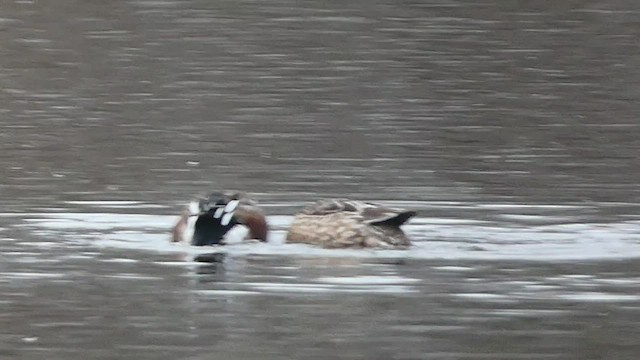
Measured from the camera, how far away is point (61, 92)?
891 inches

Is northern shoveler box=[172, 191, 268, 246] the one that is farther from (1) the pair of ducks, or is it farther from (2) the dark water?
(2) the dark water

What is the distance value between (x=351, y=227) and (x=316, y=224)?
0.25 metres

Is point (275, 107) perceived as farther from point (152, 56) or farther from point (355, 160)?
point (152, 56)

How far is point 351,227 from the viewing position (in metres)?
13.8

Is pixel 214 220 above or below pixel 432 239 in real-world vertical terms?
above

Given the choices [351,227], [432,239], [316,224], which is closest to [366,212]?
[351,227]

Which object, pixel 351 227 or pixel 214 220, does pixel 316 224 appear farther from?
pixel 214 220

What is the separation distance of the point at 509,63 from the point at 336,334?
48.3 feet

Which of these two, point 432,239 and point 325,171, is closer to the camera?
point 432,239

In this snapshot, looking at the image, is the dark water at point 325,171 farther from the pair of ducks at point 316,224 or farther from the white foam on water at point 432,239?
the pair of ducks at point 316,224

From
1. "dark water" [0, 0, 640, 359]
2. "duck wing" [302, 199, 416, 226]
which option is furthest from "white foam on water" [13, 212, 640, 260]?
"duck wing" [302, 199, 416, 226]

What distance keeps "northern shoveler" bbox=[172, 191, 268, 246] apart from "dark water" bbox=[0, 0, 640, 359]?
6.8 inches

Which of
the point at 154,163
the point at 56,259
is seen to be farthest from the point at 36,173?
the point at 56,259

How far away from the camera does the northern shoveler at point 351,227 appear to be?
13664 mm
